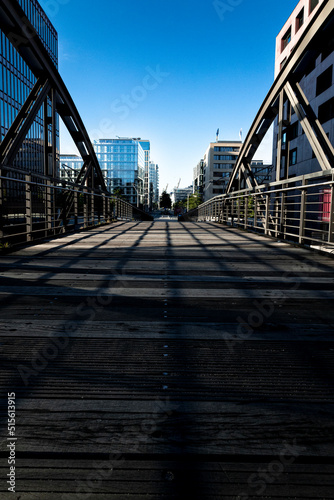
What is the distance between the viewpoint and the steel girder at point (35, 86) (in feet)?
23.2

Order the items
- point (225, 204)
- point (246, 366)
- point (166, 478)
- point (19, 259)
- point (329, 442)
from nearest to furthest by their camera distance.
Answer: point (166, 478)
point (329, 442)
point (246, 366)
point (19, 259)
point (225, 204)

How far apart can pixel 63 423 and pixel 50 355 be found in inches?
23.4

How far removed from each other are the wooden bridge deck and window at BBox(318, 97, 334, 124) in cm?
2512

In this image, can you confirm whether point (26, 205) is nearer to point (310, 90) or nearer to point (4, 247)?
point (4, 247)

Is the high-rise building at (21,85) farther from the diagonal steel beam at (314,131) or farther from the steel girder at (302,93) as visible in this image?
the diagonal steel beam at (314,131)

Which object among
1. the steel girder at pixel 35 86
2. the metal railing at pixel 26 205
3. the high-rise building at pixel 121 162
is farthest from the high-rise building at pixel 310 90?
the high-rise building at pixel 121 162

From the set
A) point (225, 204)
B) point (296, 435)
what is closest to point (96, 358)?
point (296, 435)

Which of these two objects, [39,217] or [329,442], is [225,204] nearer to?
[39,217]

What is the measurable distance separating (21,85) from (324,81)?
28.7 m

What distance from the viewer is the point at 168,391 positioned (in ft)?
4.76

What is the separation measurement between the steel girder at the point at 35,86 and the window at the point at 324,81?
19949mm

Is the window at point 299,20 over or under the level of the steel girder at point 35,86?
over

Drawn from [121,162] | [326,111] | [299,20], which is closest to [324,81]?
[326,111]

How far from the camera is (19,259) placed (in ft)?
15.5
